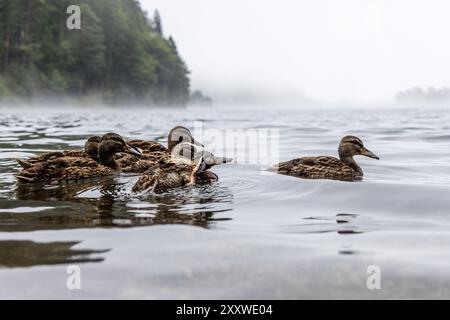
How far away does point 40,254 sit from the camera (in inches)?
162

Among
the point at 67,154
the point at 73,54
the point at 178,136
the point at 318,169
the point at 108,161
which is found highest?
the point at 73,54

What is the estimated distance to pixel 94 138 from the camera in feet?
31.7

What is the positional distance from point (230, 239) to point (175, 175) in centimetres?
319

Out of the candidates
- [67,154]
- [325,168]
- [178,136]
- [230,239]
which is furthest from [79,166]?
[230,239]

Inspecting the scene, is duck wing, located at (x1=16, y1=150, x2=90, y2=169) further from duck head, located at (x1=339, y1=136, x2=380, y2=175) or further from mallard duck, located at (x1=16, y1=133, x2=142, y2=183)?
duck head, located at (x1=339, y1=136, x2=380, y2=175)

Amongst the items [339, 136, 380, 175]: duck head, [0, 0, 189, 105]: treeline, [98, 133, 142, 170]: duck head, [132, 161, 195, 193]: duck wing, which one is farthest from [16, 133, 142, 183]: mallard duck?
[0, 0, 189, 105]: treeline

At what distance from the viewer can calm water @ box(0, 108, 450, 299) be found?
3555 mm

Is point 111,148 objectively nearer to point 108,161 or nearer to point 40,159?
point 108,161

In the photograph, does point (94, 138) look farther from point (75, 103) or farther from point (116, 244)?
point (75, 103)

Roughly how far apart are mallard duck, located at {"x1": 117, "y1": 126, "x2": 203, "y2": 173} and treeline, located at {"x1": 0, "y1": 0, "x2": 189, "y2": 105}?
49290mm

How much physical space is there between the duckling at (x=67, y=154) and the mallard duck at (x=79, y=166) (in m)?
0.02

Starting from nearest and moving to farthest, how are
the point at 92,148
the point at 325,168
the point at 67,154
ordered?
the point at 325,168, the point at 67,154, the point at 92,148

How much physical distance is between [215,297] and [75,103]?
67.5 m
